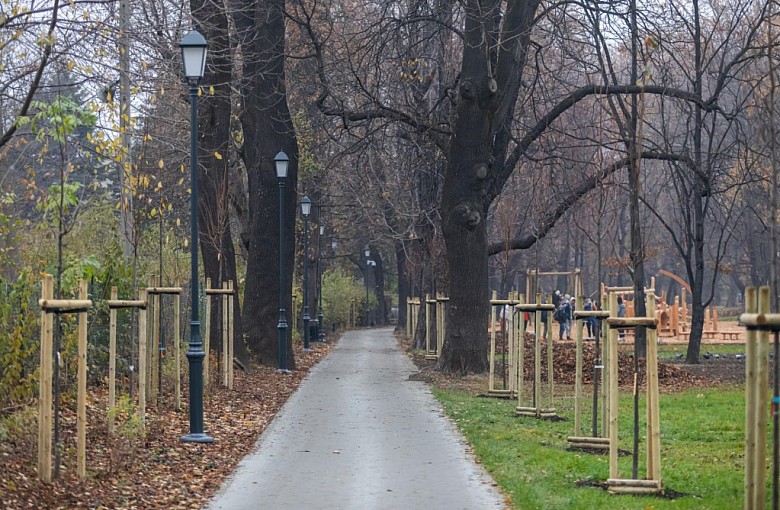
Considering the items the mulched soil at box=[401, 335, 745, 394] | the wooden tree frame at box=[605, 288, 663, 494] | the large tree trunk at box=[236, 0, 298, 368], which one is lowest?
the mulched soil at box=[401, 335, 745, 394]

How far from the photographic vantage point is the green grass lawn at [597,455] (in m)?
9.16

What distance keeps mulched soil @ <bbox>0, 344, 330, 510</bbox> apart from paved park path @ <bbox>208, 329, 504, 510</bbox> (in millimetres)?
292

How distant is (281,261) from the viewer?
2444 centimetres

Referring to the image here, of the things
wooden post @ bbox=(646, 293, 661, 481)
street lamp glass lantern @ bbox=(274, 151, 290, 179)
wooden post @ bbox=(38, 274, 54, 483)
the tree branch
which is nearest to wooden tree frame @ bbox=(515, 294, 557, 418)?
wooden post @ bbox=(646, 293, 661, 481)

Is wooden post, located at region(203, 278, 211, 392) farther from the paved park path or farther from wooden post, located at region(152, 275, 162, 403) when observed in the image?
wooden post, located at region(152, 275, 162, 403)

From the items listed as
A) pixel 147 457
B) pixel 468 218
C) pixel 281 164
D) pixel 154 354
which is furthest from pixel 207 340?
pixel 281 164

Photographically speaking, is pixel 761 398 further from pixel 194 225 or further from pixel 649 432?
pixel 194 225

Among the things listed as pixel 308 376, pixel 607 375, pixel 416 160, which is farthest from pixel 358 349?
pixel 607 375

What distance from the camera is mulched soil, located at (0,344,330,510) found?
902 cm

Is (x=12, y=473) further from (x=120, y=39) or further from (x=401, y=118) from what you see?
(x=401, y=118)

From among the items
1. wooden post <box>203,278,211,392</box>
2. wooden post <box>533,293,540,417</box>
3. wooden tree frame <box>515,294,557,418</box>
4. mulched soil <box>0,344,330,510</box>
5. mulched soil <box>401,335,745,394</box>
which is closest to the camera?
mulched soil <box>0,344,330,510</box>

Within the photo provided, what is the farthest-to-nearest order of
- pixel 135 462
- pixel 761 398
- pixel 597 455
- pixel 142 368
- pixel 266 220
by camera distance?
pixel 266 220, pixel 142 368, pixel 597 455, pixel 135 462, pixel 761 398

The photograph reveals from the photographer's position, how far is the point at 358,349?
37.7 metres

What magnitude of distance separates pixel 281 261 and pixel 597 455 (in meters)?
13.7
